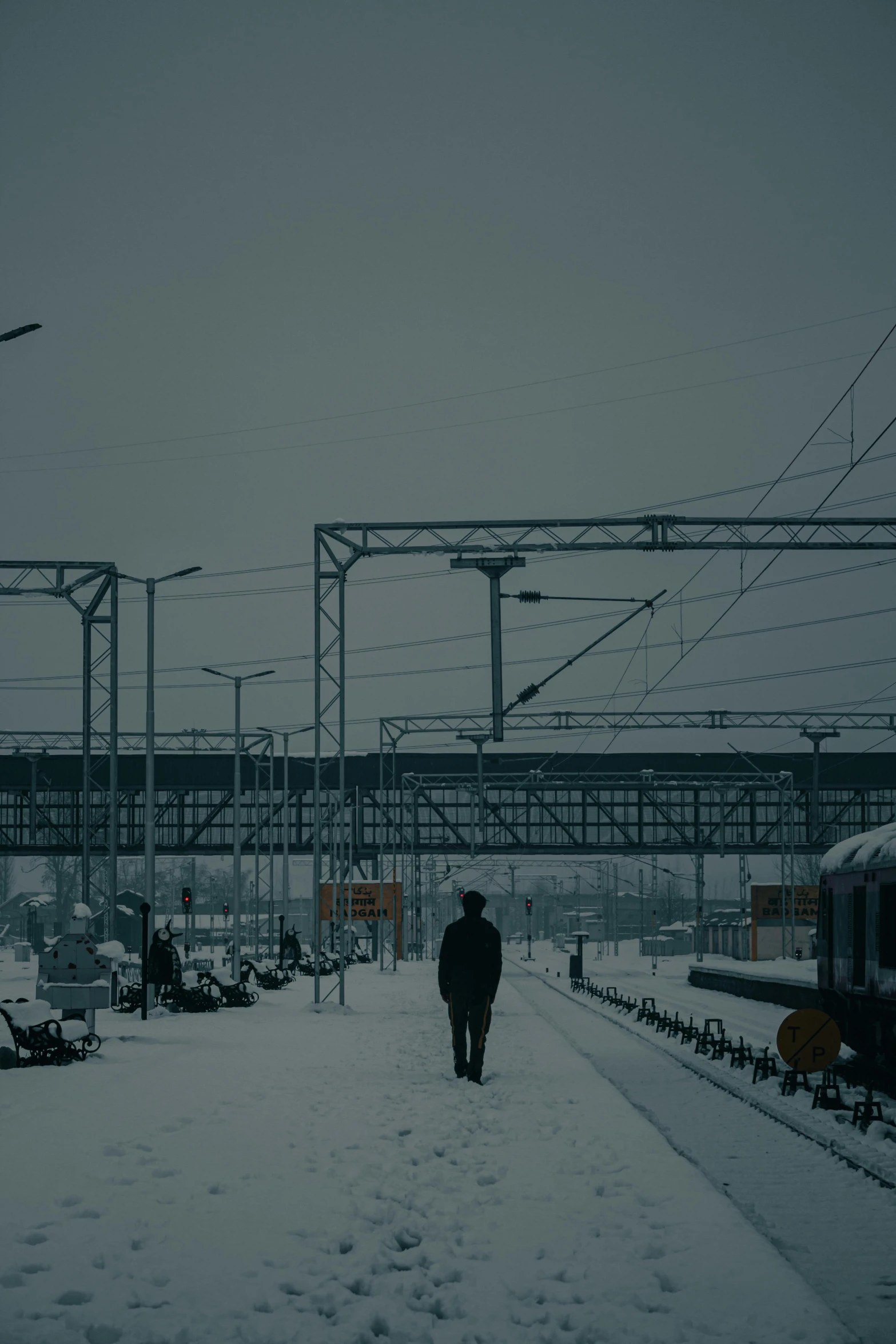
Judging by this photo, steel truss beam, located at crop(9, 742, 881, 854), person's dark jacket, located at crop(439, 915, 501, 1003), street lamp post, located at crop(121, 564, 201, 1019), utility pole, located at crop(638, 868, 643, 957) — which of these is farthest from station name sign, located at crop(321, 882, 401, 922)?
person's dark jacket, located at crop(439, 915, 501, 1003)

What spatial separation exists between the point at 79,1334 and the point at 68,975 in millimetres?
15988

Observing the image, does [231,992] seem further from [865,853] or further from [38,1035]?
[865,853]

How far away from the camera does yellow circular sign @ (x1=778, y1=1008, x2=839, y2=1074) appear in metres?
15.4

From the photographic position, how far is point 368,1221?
8.38 metres

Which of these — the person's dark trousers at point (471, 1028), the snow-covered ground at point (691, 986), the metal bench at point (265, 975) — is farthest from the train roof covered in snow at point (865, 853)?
the metal bench at point (265, 975)

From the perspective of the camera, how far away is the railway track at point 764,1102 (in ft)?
36.0

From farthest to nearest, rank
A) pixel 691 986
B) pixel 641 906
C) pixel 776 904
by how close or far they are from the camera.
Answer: pixel 641 906 → pixel 776 904 → pixel 691 986

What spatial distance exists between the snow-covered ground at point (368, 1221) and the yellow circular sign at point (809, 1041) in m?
1.99

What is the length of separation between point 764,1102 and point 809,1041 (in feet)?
2.49

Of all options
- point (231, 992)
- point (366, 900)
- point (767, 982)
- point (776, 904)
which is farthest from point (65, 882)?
point (231, 992)

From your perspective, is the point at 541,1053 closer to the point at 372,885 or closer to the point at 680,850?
the point at 372,885

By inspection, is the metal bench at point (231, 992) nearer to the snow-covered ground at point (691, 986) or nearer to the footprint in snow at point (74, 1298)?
the snow-covered ground at point (691, 986)

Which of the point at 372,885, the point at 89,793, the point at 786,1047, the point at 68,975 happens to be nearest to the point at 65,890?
the point at 372,885

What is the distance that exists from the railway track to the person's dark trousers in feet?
8.95
